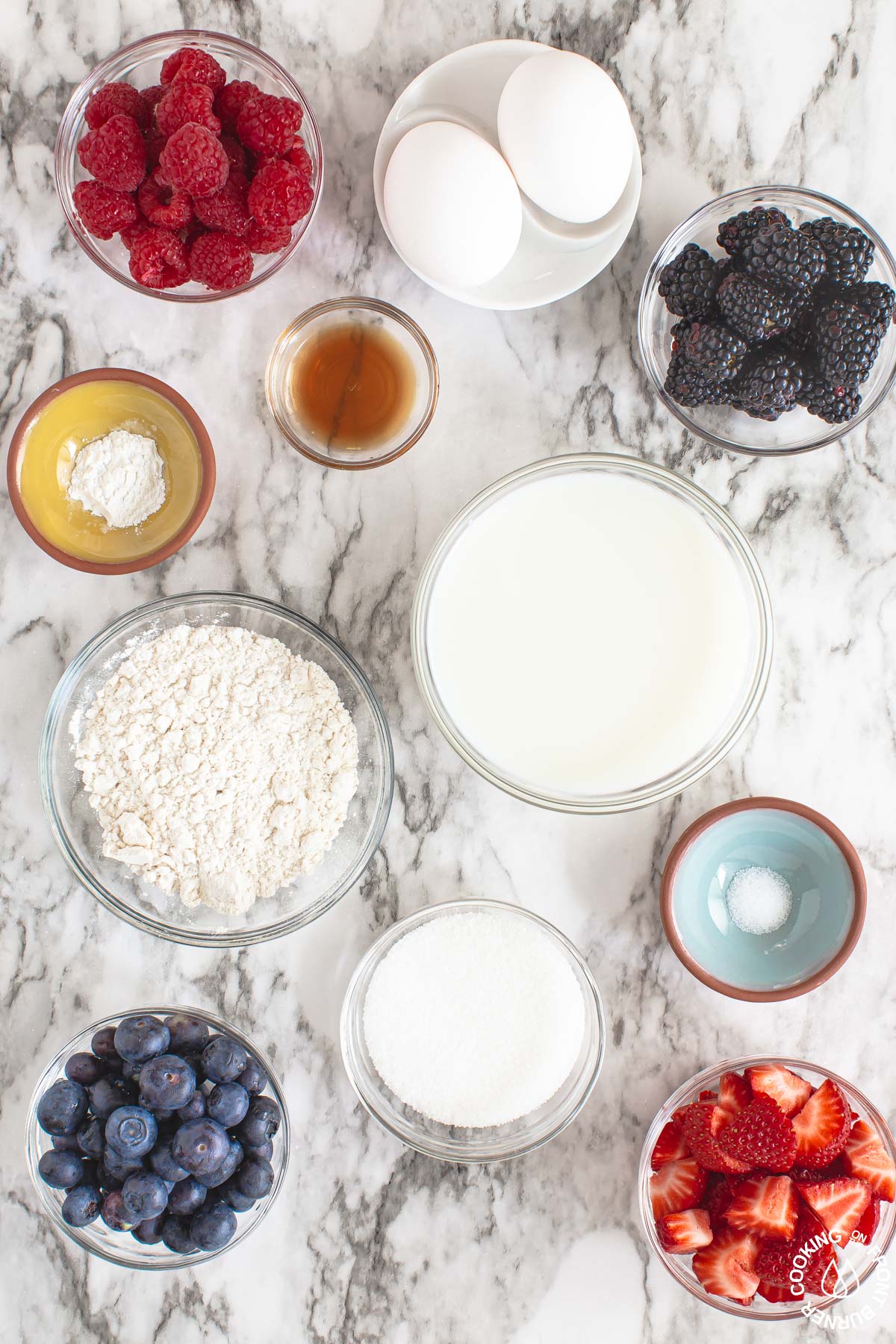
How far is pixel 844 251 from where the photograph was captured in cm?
98

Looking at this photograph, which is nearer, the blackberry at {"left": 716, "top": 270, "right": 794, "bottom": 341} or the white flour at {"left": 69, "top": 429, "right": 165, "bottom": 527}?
the blackberry at {"left": 716, "top": 270, "right": 794, "bottom": 341}

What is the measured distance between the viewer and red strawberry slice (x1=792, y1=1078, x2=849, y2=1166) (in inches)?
42.6

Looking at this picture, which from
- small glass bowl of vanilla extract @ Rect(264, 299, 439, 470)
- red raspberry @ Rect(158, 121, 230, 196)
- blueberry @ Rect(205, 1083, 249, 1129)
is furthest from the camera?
small glass bowl of vanilla extract @ Rect(264, 299, 439, 470)

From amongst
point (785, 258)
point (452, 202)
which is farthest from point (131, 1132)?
point (785, 258)

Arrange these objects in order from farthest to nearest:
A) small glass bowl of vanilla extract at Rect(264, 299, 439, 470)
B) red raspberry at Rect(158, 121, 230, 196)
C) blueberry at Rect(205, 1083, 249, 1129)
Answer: small glass bowl of vanilla extract at Rect(264, 299, 439, 470) → blueberry at Rect(205, 1083, 249, 1129) → red raspberry at Rect(158, 121, 230, 196)

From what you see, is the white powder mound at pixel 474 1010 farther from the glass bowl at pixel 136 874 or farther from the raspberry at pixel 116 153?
the raspberry at pixel 116 153

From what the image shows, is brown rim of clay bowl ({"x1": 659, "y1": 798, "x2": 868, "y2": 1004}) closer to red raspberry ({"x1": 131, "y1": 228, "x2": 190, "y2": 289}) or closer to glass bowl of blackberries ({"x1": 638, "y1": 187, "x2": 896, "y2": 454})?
glass bowl of blackberries ({"x1": 638, "y1": 187, "x2": 896, "y2": 454})

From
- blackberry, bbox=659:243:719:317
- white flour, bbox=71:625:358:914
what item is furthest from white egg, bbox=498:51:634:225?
white flour, bbox=71:625:358:914

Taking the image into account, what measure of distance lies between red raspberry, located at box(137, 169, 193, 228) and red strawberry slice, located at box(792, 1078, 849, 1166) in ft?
4.17

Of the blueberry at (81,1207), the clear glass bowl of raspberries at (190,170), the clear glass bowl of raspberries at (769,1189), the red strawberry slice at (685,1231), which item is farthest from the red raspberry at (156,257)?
the red strawberry slice at (685,1231)

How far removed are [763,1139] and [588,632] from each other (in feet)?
2.06

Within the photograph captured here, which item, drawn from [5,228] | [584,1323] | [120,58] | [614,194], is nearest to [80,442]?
[5,228]

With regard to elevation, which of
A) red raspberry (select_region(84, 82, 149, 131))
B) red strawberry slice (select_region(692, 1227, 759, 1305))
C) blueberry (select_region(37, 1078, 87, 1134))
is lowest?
red strawberry slice (select_region(692, 1227, 759, 1305))

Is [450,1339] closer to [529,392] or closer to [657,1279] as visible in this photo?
[657,1279]
